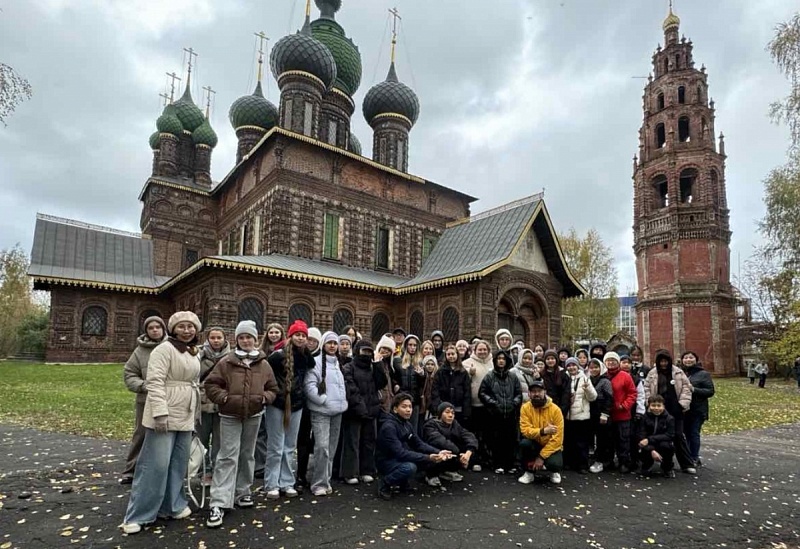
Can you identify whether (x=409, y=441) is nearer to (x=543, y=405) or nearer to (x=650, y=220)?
(x=543, y=405)

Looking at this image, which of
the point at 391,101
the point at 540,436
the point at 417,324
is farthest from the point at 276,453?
the point at 391,101

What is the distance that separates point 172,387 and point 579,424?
479cm

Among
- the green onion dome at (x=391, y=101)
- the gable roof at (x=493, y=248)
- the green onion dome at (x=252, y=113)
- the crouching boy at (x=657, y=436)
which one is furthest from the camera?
the green onion dome at (x=252, y=113)

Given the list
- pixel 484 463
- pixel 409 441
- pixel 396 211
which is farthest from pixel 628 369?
pixel 396 211

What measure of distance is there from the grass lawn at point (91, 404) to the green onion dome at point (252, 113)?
15.1 meters

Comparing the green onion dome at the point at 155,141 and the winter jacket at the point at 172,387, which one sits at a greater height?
the green onion dome at the point at 155,141

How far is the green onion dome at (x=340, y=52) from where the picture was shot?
25750mm

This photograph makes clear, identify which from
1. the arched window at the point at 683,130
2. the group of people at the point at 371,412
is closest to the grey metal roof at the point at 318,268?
the group of people at the point at 371,412

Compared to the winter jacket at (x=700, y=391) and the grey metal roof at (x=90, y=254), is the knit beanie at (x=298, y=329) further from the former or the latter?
the grey metal roof at (x=90, y=254)

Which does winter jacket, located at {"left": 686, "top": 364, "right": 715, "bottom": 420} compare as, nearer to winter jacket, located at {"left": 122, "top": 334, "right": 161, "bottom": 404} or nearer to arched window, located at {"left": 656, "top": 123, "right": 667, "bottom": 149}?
winter jacket, located at {"left": 122, "top": 334, "right": 161, "bottom": 404}

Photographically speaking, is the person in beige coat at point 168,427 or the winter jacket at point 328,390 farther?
the winter jacket at point 328,390

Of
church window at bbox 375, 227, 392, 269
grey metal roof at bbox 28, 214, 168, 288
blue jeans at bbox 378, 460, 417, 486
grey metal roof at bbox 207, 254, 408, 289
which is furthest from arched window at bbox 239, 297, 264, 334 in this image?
blue jeans at bbox 378, 460, 417, 486

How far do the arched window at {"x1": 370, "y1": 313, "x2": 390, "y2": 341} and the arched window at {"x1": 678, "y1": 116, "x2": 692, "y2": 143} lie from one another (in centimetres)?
2903

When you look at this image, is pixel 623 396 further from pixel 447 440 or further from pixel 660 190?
pixel 660 190
